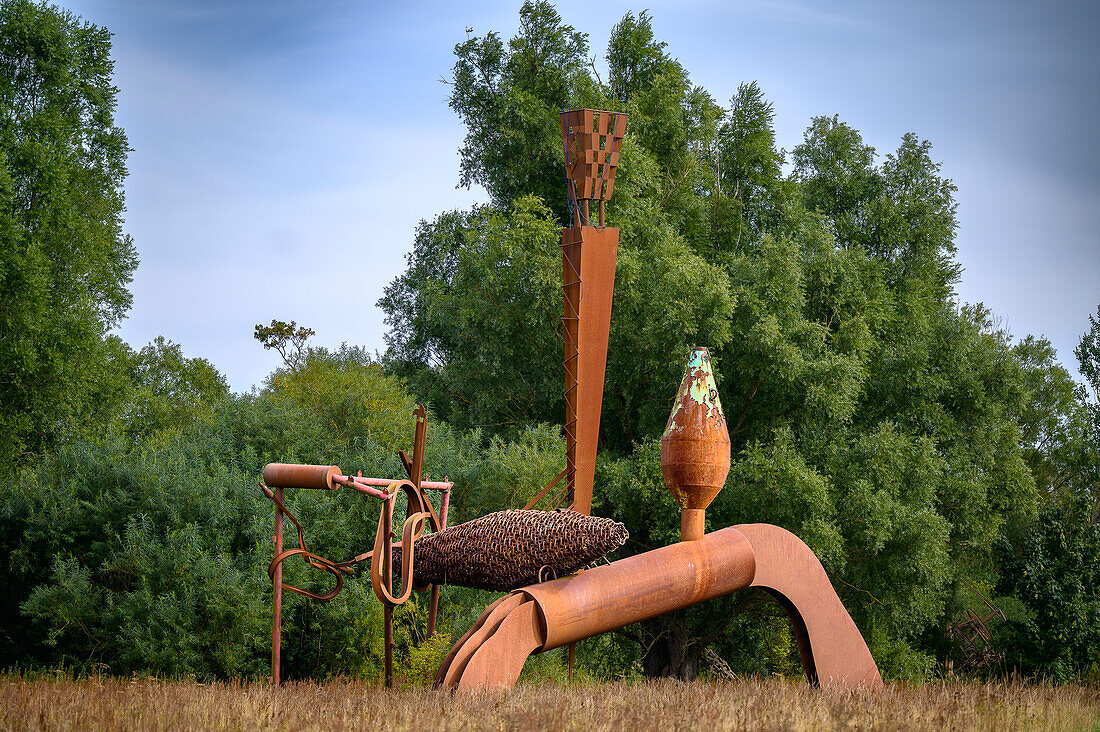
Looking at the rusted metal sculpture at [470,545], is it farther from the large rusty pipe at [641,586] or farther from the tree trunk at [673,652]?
the tree trunk at [673,652]

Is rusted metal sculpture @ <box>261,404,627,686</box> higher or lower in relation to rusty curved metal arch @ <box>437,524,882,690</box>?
higher

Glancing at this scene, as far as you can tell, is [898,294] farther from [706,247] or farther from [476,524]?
[476,524]

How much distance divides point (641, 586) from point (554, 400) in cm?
1183

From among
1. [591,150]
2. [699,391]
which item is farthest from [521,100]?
[699,391]

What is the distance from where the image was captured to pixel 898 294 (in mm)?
21688

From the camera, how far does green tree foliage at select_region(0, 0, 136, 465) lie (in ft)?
60.0

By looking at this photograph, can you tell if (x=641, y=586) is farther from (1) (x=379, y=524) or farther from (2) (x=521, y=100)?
(2) (x=521, y=100)

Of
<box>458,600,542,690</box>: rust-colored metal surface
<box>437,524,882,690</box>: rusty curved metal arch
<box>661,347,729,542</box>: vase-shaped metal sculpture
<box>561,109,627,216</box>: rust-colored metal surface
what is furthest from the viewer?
<box>561,109,627,216</box>: rust-colored metal surface

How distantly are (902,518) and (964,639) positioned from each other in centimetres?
950

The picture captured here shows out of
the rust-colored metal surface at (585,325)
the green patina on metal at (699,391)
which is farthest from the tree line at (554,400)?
the green patina on metal at (699,391)

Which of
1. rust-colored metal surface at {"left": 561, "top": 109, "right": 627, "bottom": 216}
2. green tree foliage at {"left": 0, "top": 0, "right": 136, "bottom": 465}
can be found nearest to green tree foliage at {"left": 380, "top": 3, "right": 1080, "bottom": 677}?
green tree foliage at {"left": 0, "top": 0, "right": 136, "bottom": 465}

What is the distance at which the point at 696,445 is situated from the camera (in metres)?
7.18

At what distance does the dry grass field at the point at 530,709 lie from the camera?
16.5 feet

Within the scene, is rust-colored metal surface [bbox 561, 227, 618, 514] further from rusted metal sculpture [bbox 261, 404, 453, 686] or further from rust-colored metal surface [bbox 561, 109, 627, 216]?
rusted metal sculpture [bbox 261, 404, 453, 686]
